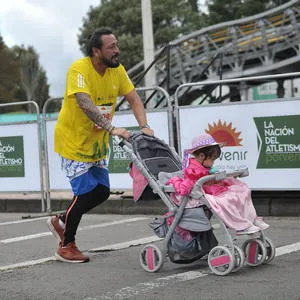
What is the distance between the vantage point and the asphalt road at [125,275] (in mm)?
4926

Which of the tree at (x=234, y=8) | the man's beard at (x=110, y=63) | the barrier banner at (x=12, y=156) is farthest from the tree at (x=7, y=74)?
the man's beard at (x=110, y=63)

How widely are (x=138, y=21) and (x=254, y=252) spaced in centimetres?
3826

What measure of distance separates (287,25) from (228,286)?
57.9 feet

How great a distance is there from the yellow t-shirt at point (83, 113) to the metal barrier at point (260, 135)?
3.01 m

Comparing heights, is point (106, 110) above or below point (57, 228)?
above

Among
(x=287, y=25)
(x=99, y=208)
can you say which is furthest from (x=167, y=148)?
(x=287, y=25)

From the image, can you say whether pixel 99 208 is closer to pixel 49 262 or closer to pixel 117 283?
pixel 49 262

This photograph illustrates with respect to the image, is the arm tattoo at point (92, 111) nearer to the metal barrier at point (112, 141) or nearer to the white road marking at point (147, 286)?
the white road marking at point (147, 286)

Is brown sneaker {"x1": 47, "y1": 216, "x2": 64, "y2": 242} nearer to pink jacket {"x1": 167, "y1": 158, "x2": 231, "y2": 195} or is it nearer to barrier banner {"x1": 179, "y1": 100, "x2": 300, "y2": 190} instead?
pink jacket {"x1": 167, "y1": 158, "x2": 231, "y2": 195}

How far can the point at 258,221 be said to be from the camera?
5.52 meters

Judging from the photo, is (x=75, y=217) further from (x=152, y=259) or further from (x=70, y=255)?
(x=152, y=259)

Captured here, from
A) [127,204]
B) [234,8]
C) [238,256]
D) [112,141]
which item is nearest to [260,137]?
[112,141]

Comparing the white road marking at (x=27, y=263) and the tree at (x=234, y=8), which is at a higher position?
the tree at (x=234, y=8)

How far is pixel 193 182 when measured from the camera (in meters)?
5.41
